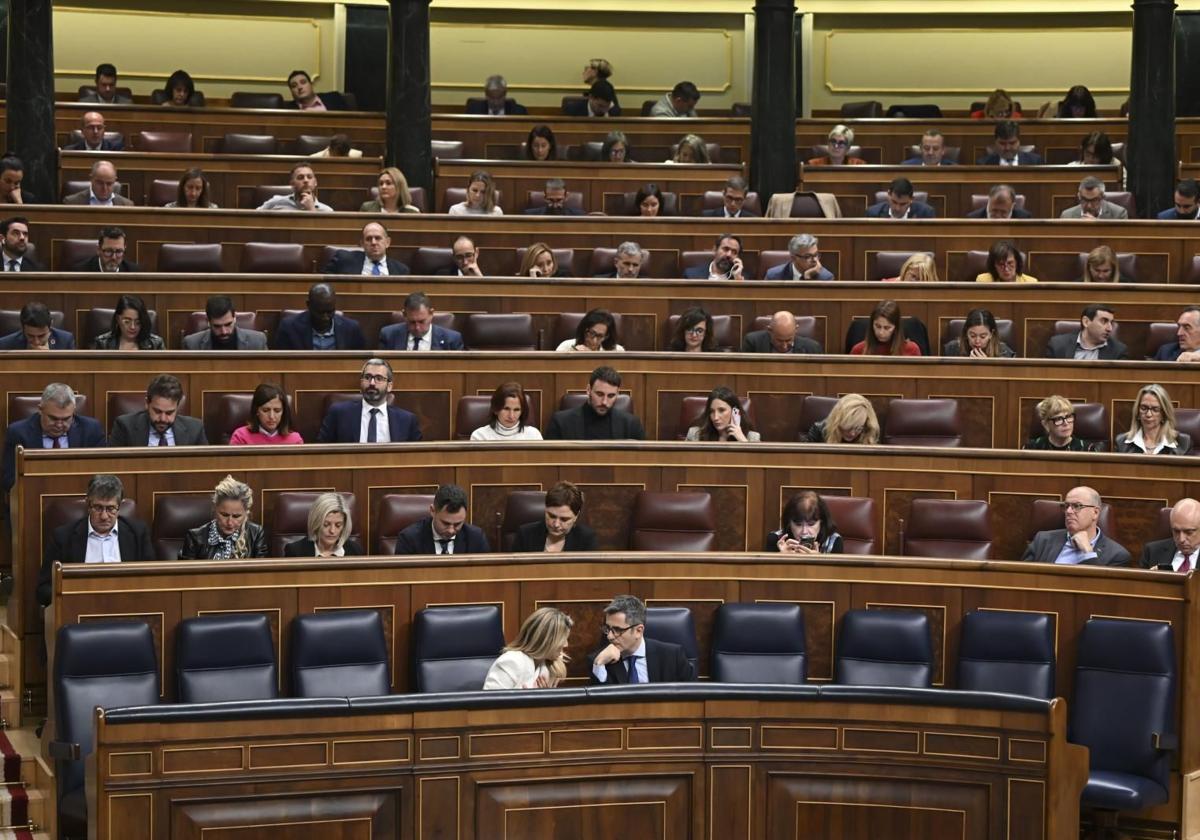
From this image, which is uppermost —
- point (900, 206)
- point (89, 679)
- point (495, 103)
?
point (495, 103)

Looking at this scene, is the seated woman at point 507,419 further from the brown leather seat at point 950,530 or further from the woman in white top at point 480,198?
the woman in white top at point 480,198

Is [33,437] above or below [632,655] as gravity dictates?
above

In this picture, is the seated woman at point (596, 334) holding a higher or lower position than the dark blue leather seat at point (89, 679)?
higher

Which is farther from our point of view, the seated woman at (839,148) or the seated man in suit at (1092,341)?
the seated woman at (839,148)

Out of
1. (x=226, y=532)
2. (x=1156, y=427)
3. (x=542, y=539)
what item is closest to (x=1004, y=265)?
(x=1156, y=427)

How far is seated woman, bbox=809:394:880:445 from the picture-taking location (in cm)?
682

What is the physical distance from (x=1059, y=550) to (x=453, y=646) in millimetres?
1985

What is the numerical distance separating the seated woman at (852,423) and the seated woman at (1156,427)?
90 centimetres

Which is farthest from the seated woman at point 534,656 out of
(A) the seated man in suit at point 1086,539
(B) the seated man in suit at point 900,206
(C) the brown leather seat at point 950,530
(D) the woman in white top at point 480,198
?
(B) the seated man in suit at point 900,206

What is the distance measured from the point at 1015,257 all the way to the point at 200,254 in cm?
349

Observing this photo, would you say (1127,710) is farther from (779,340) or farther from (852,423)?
(779,340)

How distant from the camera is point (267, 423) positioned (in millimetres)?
6637

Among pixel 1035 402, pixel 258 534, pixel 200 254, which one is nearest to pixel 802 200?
pixel 1035 402

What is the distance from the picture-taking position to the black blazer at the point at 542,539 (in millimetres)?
6211
